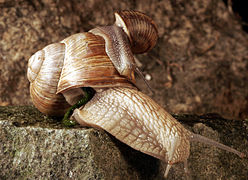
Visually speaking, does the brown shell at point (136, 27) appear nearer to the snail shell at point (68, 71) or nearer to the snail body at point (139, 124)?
the snail shell at point (68, 71)

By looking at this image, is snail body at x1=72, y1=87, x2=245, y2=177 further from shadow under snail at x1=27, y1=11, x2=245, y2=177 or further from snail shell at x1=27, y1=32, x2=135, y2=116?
snail shell at x1=27, y1=32, x2=135, y2=116

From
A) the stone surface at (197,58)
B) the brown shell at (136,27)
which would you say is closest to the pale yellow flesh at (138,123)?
the brown shell at (136,27)

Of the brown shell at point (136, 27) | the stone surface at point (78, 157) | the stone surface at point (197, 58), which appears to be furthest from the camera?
the stone surface at point (197, 58)

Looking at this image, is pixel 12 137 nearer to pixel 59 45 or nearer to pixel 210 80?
pixel 59 45

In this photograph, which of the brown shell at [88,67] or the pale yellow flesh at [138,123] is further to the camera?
the brown shell at [88,67]

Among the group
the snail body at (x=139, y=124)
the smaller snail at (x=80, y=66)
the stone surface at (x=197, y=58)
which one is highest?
the smaller snail at (x=80, y=66)

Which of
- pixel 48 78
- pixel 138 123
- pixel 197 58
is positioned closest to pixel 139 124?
pixel 138 123
